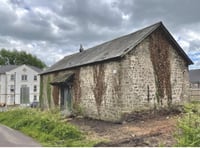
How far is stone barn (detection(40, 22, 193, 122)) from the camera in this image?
64.1 feet

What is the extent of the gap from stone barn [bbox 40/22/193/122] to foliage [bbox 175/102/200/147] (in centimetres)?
1020

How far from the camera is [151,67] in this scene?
20859 millimetres

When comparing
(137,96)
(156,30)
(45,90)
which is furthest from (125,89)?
(45,90)

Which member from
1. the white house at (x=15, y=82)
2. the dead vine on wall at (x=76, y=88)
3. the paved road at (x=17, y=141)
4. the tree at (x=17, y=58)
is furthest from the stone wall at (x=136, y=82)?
the tree at (x=17, y=58)

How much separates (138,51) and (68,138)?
903 cm

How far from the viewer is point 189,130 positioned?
830 centimetres

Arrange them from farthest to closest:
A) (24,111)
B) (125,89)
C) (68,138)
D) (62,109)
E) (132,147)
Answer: (62,109) → (24,111) → (125,89) → (68,138) → (132,147)

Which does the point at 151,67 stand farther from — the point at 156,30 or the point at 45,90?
the point at 45,90

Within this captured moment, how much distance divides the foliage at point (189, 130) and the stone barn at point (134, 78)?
10.2m

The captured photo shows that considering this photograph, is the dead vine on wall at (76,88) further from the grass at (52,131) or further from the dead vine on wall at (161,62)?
the dead vine on wall at (161,62)

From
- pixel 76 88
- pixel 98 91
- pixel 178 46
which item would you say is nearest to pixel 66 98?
pixel 76 88

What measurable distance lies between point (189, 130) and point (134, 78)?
38.1ft

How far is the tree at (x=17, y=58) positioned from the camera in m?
93.9

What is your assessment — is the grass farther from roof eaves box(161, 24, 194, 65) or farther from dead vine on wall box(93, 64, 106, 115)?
roof eaves box(161, 24, 194, 65)
